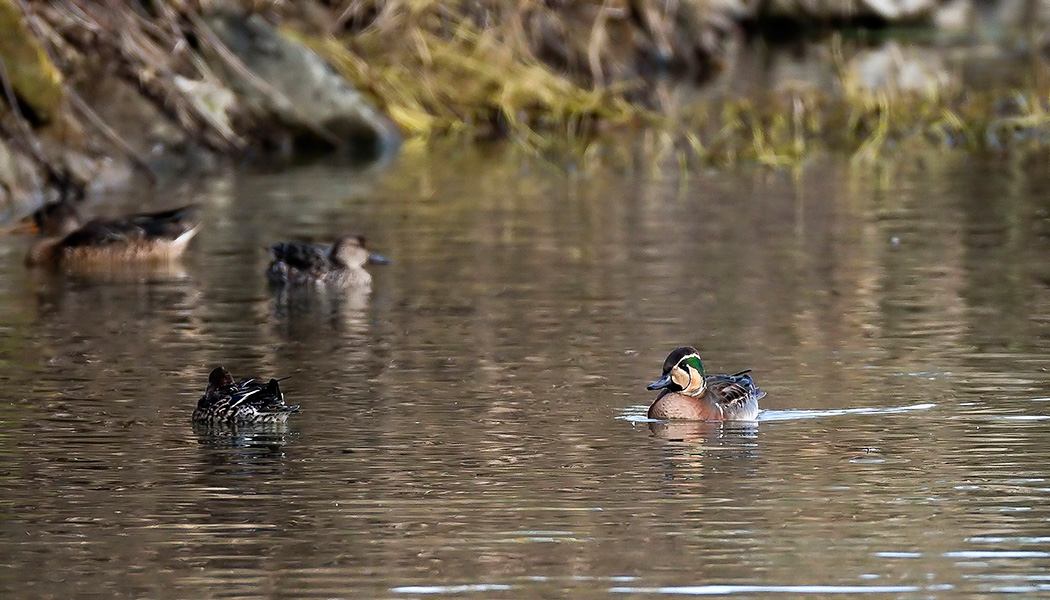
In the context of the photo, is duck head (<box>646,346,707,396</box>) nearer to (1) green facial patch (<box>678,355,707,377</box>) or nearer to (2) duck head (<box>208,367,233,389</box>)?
(1) green facial patch (<box>678,355,707,377</box>)

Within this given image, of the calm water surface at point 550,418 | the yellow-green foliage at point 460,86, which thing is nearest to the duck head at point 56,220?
the calm water surface at point 550,418

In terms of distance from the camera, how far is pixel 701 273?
46.8 ft

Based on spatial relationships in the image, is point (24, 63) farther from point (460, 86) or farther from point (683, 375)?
point (683, 375)

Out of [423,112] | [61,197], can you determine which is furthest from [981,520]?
[423,112]

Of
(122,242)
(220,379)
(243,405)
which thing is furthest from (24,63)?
(243,405)

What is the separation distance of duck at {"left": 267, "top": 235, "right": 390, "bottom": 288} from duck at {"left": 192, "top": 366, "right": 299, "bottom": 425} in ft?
16.2

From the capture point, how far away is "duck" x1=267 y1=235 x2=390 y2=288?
1442 cm

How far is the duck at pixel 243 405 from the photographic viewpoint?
30.6 ft

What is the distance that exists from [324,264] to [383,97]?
11.8 meters

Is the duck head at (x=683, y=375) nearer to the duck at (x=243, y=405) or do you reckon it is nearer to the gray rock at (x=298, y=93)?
the duck at (x=243, y=405)

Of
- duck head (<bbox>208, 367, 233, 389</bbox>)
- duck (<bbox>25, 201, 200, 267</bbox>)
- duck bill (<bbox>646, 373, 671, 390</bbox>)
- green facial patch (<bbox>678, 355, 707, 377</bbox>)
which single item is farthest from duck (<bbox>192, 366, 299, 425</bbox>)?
duck (<bbox>25, 201, 200, 267</bbox>)

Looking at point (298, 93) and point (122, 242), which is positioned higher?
point (298, 93)

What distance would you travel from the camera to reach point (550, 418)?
31.1 feet

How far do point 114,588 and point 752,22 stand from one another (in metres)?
38.4
